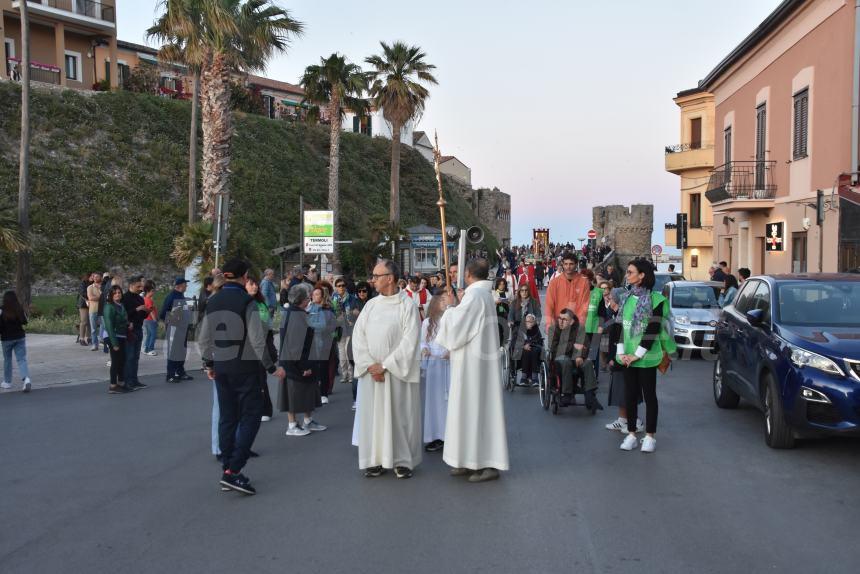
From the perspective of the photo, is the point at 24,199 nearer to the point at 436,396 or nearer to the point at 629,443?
the point at 436,396

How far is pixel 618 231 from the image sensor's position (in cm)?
6706

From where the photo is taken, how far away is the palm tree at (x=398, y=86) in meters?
35.8

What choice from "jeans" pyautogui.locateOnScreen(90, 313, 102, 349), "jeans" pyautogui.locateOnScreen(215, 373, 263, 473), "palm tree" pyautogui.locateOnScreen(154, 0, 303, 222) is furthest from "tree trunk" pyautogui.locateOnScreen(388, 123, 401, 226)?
"jeans" pyautogui.locateOnScreen(215, 373, 263, 473)

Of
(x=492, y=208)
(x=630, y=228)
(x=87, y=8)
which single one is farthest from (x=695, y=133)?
(x=492, y=208)

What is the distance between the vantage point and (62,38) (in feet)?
132

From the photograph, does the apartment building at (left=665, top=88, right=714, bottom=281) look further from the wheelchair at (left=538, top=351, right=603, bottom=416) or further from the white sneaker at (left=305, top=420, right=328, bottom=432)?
the white sneaker at (left=305, top=420, right=328, bottom=432)

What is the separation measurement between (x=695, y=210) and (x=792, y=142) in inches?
776

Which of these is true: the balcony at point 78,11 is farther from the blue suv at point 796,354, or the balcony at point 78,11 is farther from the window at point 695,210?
the blue suv at point 796,354

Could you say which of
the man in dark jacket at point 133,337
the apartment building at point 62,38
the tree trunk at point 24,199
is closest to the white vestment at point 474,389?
the man in dark jacket at point 133,337

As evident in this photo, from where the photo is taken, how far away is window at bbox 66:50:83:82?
4266 centimetres

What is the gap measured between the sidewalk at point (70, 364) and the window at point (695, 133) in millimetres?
33112

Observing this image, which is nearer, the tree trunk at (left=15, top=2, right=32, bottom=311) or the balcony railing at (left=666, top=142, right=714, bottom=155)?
the tree trunk at (left=15, top=2, right=32, bottom=311)

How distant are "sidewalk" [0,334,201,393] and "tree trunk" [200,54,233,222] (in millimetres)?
4850

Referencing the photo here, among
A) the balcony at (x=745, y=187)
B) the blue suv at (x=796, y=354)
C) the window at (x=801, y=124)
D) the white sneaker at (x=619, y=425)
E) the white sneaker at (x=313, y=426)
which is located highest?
the window at (x=801, y=124)
